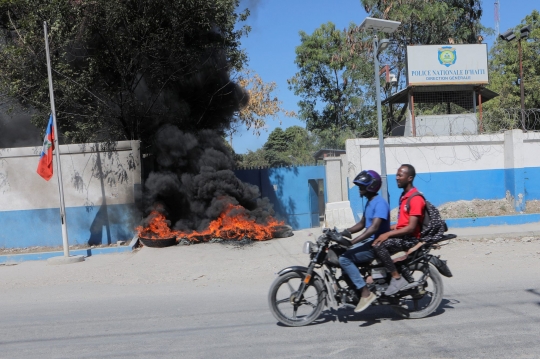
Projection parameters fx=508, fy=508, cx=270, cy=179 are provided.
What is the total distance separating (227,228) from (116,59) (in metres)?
6.11

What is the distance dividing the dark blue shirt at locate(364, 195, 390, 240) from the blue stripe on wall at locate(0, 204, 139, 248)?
10017 mm

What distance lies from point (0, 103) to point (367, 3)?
63.1 ft

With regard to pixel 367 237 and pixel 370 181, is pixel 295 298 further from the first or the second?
pixel 370 181

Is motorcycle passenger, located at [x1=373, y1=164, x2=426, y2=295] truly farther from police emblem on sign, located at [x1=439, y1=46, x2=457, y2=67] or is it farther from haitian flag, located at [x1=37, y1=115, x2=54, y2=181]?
police emblem on sign, located at [x1=439, y1=46, x2=457, y2=67]

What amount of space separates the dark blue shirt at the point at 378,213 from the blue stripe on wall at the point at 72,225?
394 inches

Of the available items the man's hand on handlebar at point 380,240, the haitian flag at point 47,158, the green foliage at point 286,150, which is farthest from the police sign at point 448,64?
the green foliage at point 286,150

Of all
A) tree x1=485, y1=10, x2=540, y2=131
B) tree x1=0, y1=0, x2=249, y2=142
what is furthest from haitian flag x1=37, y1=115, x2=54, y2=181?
tree x1=485, y1=10, x2=540, y2=131

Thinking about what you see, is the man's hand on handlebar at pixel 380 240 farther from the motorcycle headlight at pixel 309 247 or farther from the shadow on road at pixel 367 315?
the shadow on road at pixel 367 315

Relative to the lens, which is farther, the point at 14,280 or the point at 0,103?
the point at 0,103

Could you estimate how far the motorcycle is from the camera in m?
5.93

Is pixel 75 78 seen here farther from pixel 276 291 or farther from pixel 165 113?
pixel 276 291

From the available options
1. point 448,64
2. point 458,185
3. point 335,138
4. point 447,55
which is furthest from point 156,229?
point 335,138

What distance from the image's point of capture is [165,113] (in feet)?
55.1

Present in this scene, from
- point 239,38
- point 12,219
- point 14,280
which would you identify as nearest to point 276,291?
point 14,280
